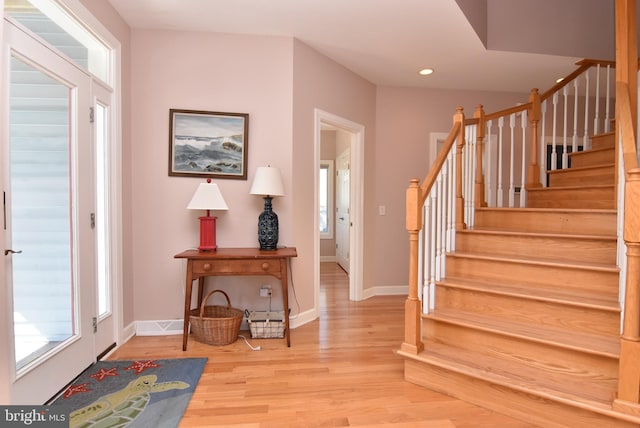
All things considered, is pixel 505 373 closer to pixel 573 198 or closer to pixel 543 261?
pixel 543 261

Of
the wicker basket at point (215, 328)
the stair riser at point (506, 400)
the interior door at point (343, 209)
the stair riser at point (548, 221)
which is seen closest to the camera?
the stair riser at point (506, 400)

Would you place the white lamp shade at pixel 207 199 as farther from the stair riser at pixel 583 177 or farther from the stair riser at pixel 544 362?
the stair riser at pixel 583 177

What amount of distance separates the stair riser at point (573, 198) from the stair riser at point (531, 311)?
121 centimetres

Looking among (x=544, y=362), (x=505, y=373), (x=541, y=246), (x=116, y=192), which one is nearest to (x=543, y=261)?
(x=541, y=246)

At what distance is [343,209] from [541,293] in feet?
14.1

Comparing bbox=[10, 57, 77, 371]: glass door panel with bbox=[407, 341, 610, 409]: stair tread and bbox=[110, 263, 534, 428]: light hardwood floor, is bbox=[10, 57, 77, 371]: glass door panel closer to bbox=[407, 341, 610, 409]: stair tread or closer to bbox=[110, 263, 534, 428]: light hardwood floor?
bbox=[110, 263, 534, 428]: light hardwood floor

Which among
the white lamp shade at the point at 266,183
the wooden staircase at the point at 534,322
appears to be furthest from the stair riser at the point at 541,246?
the white lamp shade at the point at 266,183

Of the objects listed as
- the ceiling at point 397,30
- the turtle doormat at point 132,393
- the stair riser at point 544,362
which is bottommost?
the turtle doormat at point 132,393

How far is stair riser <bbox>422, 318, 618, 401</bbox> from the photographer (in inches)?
67.6

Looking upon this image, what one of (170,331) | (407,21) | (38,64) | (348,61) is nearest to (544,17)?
(407,21)

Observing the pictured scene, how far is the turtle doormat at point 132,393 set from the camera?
1.78 metres

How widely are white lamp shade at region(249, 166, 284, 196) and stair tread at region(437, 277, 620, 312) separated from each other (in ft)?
4.74

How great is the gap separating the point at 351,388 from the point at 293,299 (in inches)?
46.4

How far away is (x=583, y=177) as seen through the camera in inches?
125
